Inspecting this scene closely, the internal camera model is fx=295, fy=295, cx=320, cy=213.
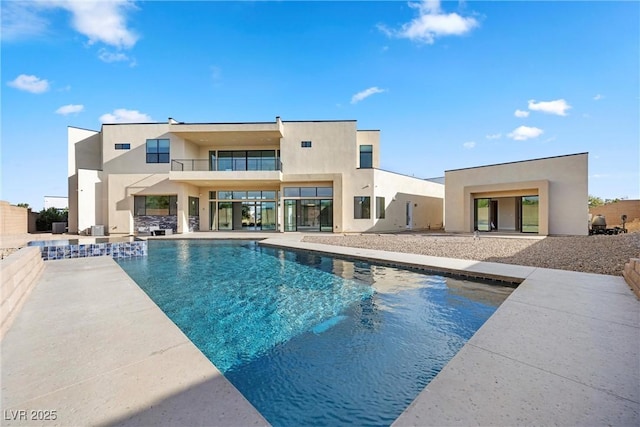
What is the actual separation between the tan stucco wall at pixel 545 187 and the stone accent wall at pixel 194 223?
18.3 meters

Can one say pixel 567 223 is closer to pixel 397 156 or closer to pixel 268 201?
pixel 397 156

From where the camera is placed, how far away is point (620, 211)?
72.3 ft

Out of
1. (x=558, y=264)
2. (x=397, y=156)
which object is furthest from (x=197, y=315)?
(x=397, y=156)

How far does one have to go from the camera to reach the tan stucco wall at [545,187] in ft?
51.4

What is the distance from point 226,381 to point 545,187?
19500mm

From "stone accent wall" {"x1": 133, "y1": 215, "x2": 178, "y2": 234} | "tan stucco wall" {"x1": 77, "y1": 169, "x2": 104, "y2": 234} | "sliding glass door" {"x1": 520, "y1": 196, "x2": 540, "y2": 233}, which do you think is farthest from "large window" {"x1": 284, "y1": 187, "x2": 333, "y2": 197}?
"sliding glass door" {"x1": 520, "y1": 196, "x2": 540, "y2": 233}

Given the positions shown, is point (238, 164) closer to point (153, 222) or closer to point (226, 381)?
point (153, 222)

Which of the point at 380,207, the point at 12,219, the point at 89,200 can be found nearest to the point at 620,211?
the point at 380,207

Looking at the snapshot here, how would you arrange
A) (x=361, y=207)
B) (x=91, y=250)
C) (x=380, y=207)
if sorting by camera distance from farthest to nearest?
1. (x=380, y=207)
2. (x=361, y=207)
3. (x=91, y=250)

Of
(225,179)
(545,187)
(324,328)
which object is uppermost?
(225,179)

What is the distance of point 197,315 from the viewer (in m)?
4.83

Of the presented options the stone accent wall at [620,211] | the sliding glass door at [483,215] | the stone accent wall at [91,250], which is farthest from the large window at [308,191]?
the stone accent wall at [620,211]

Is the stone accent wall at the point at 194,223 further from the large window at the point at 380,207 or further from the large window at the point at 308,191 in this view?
the large window at the point at 380,207

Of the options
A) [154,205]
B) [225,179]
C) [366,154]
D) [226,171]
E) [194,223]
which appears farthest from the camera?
[366,154]
